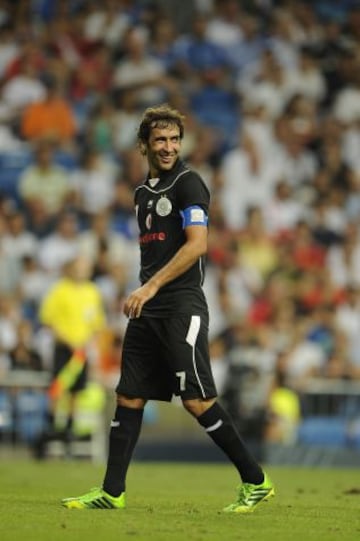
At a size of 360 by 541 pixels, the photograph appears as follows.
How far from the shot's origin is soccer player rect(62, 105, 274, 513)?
26.5 feet

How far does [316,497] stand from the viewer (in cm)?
1030

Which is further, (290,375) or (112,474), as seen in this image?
(290,375)

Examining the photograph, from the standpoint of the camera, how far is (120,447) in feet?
26.9

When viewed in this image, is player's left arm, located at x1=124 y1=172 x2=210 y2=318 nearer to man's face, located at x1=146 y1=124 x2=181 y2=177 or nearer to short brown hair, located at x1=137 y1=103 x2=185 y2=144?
man's face, located at x1=146 y1=124 x2=181 y2=177

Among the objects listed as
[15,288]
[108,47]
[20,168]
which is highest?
[108,47]

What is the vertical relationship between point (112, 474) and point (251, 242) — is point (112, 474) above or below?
below

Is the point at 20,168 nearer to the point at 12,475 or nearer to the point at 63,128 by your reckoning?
the point at 63,128

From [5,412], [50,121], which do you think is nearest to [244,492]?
[5,412]

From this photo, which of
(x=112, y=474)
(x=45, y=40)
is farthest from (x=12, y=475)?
(x=45, y=40)

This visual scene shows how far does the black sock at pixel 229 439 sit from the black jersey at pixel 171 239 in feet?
1.87

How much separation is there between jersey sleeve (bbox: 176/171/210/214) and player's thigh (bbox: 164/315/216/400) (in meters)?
0.61

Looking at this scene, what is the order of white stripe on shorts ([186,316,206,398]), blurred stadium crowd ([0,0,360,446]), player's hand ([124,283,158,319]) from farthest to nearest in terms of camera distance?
blurred stadium crowd ([0,0,360,446]) < white stripe on shorts ([186,316,206,398]) < player's hand ([124,283,158,319])

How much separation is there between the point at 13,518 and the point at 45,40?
1335 cm

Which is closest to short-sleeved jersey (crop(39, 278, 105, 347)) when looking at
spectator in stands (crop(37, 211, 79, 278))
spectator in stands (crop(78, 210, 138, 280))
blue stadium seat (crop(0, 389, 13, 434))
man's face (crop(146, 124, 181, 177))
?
blue stadium seat (crop(0, 389, 13, 434))
